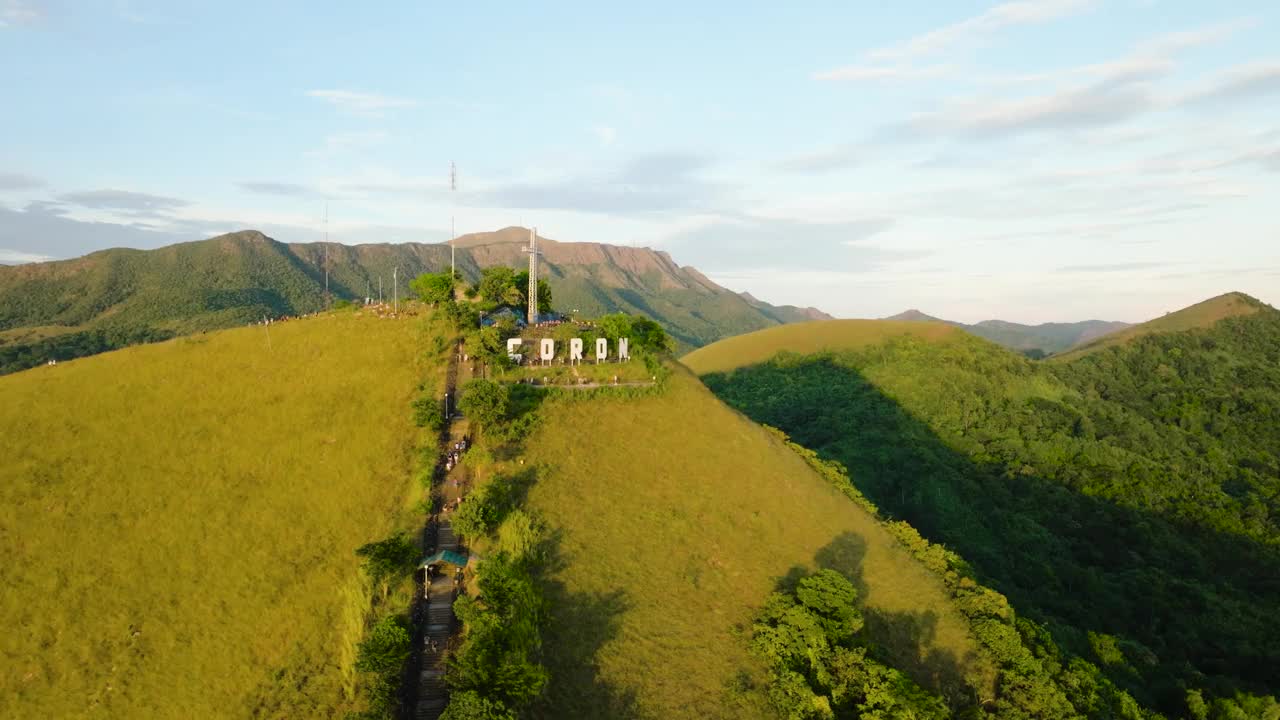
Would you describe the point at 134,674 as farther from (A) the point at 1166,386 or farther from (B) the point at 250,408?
(A) the point at 1166,386

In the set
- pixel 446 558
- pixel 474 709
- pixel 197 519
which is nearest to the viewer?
pixel 474 709

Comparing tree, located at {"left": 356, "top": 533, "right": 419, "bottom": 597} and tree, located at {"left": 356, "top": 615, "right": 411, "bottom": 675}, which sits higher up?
tree, located at {"left": 356, "top": 533, "right": 419, "bottom": 597}

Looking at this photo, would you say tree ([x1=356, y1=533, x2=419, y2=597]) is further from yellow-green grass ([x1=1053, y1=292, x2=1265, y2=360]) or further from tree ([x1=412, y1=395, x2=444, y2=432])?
yellow-green grass ([x1=1053, y1=292, x2=1265, y2=360])

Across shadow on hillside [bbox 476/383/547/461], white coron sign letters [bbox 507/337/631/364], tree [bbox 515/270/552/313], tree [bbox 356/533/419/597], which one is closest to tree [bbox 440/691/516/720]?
tree [bbox 356/533/419/597]

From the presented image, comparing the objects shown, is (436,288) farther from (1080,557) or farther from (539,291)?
(1080,557)

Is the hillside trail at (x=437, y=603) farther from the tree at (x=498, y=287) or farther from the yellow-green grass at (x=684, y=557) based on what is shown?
the tree at (x=498, y=287)

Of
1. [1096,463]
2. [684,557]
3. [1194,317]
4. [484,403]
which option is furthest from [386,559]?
[1194,317]
